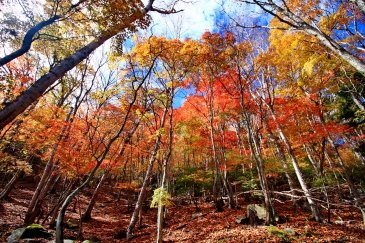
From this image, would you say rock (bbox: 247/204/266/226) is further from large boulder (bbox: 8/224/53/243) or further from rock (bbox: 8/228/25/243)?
rock (bbox: 8/228/25/243)

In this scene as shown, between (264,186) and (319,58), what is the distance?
226 inches

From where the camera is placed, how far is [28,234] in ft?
30.9

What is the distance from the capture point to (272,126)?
14875 millimetres

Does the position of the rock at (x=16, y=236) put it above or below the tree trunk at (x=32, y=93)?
below

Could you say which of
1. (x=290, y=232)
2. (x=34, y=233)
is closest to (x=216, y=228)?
(x=290, y=232)

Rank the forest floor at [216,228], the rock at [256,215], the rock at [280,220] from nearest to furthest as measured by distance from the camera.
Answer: the forest floor at [216,228], the rock at [256,215], the rock at [280,220]

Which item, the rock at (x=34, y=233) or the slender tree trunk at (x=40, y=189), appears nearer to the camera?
the rock at (x=34, y=233)

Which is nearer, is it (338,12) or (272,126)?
(338,12)

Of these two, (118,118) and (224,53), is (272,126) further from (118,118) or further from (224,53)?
(118,118)

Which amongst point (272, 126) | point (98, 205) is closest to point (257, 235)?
point (272, 126)

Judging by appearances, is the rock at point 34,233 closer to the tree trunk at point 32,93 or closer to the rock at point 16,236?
the rock at point 16,236

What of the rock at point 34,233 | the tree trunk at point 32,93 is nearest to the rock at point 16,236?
the rock at point 34,233

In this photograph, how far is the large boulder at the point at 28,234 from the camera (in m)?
8.99

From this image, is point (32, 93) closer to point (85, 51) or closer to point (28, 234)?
point (85, 51)
